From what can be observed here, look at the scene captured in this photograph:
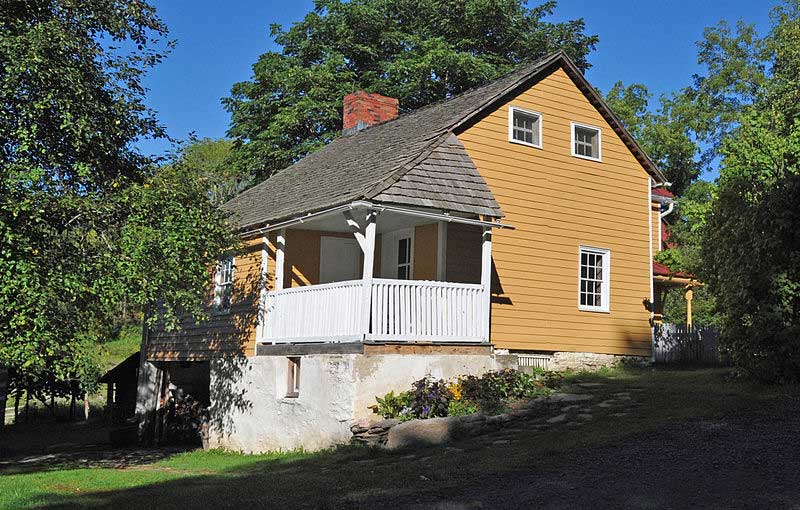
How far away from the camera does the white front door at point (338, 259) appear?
19.9 m

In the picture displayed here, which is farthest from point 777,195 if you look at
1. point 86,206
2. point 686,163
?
point 686,163

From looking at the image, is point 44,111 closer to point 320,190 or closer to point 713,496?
point 320,190

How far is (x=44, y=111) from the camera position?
15609 millimetres

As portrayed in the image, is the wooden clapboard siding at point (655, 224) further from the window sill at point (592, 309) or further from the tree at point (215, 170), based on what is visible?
the tree at point (215, 170)

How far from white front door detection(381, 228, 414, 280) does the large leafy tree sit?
4.40m

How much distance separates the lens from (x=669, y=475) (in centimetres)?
989

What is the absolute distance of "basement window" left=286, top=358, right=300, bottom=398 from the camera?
17725 mm

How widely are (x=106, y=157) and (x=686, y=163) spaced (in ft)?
112

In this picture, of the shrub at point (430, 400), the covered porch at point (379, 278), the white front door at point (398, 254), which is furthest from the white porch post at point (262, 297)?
the shrub at point (430, 400)

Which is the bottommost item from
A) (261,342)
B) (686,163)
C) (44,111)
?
(261,342)

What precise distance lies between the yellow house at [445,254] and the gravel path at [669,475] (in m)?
5.31

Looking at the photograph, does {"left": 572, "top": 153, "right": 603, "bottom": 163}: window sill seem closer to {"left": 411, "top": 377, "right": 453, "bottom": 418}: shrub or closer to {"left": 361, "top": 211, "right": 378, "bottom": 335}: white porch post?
{"left": 361, "top": 211, "right": 378, "bottom": 335}: white porch post

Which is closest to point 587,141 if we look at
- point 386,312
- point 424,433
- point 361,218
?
point 361,218

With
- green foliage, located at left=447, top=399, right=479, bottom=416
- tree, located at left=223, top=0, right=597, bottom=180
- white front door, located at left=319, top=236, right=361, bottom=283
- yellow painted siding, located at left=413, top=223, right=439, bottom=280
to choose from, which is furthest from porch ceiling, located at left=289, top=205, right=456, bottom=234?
tree, located at left=223, top=0, right=597, bottom=180
